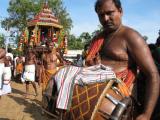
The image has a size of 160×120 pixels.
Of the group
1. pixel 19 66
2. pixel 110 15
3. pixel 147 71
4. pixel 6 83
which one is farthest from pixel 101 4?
pixel 19 66

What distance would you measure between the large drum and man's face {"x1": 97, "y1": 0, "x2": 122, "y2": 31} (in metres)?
0.45

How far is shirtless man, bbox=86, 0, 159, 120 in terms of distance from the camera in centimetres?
247

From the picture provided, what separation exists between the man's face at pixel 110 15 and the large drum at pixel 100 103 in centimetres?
45

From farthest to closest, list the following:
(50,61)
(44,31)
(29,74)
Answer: (44,31) < (29,74) < (50,61)

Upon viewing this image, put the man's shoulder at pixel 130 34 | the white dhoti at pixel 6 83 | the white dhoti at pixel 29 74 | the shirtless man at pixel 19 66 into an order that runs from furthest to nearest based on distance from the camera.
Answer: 1. the shirtless man at pixel 19 66
2. the white dhoti at pixel 29 74
3. the white dhoti at pixel 6 83
4. the man's shoulder at pixel 130 34

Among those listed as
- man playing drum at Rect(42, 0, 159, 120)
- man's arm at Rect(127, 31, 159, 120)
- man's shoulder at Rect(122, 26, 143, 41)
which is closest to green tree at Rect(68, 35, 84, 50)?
man playing drum at Rect(42, 0, 159, 120)

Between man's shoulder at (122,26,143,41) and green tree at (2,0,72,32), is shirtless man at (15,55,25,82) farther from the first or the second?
green tree at (2,0,72,32)

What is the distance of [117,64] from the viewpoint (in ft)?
8.68

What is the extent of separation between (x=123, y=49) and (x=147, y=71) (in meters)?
0.23

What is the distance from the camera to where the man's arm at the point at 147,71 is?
8.06 ft

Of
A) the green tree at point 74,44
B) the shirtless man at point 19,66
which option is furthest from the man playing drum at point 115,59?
the green tree at point 74,44

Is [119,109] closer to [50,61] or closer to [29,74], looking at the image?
[50,61]

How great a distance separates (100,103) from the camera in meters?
2.33

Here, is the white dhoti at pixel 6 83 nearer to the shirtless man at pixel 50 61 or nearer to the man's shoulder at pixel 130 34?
the shirtless man at pixel 50 61
